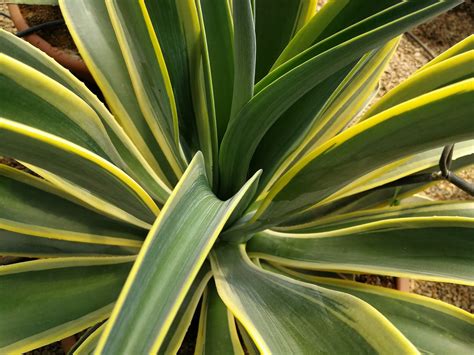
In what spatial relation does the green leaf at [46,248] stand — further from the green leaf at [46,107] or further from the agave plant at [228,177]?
the green leaf at [46,107]

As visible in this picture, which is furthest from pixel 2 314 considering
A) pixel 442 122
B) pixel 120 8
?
pixel 442 122

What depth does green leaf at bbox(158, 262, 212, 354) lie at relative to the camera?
21.2 inches

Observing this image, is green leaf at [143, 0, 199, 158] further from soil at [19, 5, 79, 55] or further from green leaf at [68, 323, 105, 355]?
soil at [19, 5, 79, 55]

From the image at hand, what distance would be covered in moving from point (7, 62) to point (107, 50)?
0.70ft

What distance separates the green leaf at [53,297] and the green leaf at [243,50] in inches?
9.6

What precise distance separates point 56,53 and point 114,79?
0.31 m

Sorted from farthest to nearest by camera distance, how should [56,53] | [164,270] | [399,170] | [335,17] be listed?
1. [56,53]
2. [399,170]
3. [335,17]
4. [164,270]

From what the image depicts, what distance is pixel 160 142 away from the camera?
0.63m

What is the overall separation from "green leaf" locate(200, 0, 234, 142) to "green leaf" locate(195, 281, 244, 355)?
0.21 m

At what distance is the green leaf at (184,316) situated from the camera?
540mm

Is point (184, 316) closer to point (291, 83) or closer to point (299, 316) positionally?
point (299, 316)

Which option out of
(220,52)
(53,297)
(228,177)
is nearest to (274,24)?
(220,52)

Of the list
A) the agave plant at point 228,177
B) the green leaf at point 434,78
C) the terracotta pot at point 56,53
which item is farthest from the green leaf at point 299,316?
the terracotta pot at point 56,53

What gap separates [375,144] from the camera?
0.42 m
